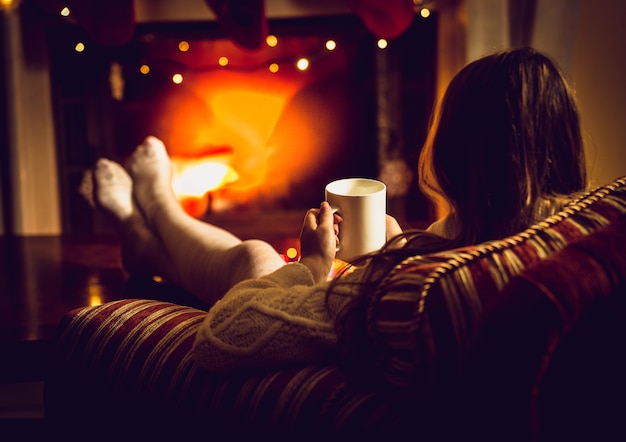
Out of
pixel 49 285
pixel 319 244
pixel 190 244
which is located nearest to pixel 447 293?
pixel 319 244

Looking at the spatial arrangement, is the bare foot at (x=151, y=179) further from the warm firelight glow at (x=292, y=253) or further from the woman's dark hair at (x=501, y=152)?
the woman's dark hair at (x=501, y=152)

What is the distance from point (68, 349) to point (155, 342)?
0.41 ft

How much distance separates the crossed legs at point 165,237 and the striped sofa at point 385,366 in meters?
0.40

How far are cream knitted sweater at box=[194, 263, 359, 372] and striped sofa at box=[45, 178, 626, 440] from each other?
19 mm

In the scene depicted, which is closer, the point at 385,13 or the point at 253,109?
the point at 385,13

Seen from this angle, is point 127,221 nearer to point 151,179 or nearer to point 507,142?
point 151,179

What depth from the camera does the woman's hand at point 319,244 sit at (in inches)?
32.2

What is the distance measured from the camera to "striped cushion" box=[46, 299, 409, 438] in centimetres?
66

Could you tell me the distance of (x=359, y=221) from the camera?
33.4 inches

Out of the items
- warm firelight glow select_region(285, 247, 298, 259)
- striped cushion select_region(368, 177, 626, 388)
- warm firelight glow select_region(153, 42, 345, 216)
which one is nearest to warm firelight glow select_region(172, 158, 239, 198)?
warm firelight glow select_region(153, 42, 345, 216)

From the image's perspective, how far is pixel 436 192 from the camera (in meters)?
0.78

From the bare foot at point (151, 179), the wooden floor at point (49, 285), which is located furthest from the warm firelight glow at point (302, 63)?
the bare foot at point (151, 179)

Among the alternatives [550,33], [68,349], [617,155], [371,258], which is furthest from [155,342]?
[550,33]

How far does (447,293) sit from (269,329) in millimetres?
189
